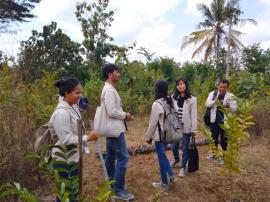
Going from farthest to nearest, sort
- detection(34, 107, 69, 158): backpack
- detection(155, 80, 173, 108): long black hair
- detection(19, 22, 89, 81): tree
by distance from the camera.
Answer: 1. detection(19, 22, 89, 81): tree
2. detection(155, 80, 173, 108): long black hair
3. detection(34, 107, 69, 158): backpack

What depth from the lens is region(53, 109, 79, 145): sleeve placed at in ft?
10.0

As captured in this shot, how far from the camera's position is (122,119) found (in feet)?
14.0

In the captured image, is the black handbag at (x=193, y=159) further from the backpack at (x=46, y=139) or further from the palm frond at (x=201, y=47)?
the palm frond at (x=201, y=47)

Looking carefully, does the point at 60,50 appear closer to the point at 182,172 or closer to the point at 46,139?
the point at 182,172

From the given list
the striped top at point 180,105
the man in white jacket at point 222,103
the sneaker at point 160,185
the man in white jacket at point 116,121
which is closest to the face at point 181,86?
the striped top at point 180,105

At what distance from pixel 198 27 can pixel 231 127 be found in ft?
88.0

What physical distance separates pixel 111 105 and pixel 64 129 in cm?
115

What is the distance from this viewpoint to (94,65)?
1567cm

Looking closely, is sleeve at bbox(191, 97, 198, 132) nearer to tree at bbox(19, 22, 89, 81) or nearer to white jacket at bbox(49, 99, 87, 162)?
white jacket at bbox(49, 99, 87, 162)

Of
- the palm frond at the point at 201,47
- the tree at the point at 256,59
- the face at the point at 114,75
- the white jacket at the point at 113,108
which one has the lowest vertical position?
the white jacket at the point at 113,108

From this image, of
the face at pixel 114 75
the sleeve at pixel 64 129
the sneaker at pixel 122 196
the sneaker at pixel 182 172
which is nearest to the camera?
the sleeve at pixel 64 129

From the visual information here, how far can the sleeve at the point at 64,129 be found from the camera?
3051 mm

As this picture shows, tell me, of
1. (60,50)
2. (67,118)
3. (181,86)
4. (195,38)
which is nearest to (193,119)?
(181,86)

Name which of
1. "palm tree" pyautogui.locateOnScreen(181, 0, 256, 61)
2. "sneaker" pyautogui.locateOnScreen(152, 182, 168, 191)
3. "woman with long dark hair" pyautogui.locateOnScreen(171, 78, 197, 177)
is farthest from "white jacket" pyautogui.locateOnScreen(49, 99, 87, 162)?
"palm tree" pyautogui.locateOnScreen(181, 0, 256, 61)
